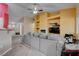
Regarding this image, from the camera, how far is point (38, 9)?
122 inches

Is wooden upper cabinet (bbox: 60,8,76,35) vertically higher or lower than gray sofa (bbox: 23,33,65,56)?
higher

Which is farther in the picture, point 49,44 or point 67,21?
point 67,21

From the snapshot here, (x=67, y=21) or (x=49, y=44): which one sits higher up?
(x=67, y=21)

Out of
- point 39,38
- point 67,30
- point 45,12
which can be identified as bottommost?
point 39,38

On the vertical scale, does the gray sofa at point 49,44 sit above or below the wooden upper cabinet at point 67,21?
below

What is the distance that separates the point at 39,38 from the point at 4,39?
1.86m

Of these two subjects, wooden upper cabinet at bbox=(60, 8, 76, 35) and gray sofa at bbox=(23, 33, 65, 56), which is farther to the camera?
wooden upper cabinet at bbox=(60, 8, 76, 35)

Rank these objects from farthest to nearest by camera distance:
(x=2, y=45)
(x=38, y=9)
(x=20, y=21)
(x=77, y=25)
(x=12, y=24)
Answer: (x=77, y=25) < (x=38, y=9) < (x=20, y=21) < (x=12, y=24) < (x=2, y=45)

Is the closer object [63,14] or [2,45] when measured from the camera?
[2,45]

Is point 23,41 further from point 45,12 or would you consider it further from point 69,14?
point 69,14

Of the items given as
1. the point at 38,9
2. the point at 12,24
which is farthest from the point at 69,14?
the point at 12,24

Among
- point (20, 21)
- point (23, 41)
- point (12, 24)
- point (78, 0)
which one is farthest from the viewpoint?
point (23, 41)

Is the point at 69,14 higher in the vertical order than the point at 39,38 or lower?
higher

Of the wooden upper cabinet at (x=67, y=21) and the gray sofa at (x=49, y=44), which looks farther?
the wooden upper cabinet at (x=67, y=21)
